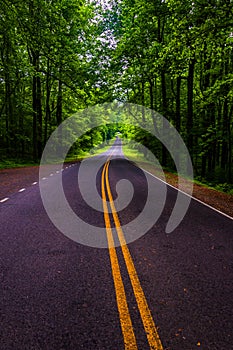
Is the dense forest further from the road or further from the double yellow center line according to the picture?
the double yellow center line

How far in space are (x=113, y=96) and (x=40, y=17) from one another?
683 inches

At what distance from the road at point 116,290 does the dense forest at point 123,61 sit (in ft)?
30.8

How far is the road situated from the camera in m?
2.93

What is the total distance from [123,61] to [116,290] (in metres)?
27.1

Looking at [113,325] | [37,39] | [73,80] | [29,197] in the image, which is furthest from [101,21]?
[113,325]

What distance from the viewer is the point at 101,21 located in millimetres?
29312

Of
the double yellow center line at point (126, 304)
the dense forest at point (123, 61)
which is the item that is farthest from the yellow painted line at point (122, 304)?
the dense forest at point (123, 61)

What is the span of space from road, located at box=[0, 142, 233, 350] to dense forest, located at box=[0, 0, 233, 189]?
9.38 meters

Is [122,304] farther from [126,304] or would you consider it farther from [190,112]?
[190,112]

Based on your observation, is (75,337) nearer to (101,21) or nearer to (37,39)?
(37,39)

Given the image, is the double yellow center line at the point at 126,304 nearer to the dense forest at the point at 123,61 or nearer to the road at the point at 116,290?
the road at the point at 116,290

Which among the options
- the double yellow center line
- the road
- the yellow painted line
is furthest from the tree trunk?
the yellow painted line

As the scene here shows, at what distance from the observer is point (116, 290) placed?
12.7 ft

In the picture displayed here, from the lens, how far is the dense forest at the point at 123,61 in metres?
14.0
